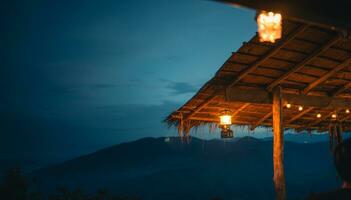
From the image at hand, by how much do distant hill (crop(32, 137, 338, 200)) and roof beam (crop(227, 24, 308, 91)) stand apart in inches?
2531

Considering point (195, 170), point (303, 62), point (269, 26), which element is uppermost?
point (303, 62)

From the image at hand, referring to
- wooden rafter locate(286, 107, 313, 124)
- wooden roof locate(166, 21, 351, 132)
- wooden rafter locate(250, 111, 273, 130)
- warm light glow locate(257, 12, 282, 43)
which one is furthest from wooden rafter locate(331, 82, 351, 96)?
warm light glow locate(257, 12, 282, 43)

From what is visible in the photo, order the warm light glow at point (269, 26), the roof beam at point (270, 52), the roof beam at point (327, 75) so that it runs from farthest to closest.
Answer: the roof beam at point (327, 75) → the roof beam at point (270, 52) → the warm light glow at point (269, 26)

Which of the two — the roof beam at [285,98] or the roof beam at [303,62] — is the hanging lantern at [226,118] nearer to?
the roof beam at [285,98]

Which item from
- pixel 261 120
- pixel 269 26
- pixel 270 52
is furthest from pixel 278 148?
pixel 269 26

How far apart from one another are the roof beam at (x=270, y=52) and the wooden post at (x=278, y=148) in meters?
1.13

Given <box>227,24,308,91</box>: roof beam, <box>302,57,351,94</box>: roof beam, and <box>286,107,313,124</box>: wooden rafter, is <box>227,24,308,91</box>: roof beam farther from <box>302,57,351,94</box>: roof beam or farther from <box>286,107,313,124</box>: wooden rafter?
<box>286,107,313,124</box>: wooden rafter

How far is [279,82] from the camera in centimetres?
782

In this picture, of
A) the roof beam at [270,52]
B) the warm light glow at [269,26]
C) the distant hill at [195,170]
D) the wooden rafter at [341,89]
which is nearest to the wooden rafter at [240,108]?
the roof beam at [270,52]

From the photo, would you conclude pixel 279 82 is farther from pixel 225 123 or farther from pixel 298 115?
pixel 298 115

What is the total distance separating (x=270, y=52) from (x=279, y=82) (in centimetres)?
144

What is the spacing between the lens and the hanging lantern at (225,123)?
871 centimetres

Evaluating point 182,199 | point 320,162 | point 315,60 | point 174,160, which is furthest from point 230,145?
point 315,60

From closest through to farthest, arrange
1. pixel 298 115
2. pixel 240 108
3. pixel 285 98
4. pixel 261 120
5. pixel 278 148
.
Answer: pixel 278 148
pixel 285 98
pixel 240 108
pixel 261 120
pixel 298 115
